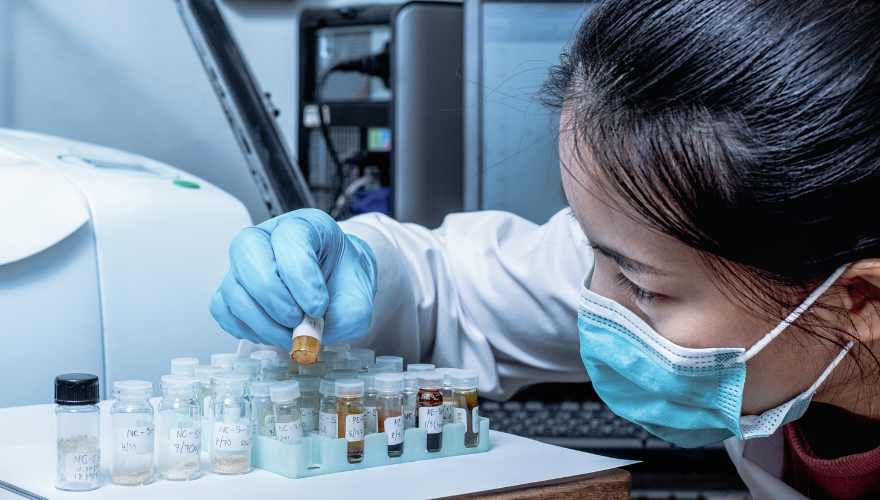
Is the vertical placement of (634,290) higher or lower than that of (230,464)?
higher

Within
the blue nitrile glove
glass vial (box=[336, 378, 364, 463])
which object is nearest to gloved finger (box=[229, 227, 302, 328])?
the blue nitrile glove

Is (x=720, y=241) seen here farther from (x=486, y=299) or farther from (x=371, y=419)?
(x=486, y=299)

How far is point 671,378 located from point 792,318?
0.41 ft

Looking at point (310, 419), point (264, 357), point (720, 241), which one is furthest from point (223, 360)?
point (720, 241)

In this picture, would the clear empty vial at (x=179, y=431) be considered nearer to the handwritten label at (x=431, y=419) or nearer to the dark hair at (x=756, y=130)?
the handwritten label at (x=431, y=419)

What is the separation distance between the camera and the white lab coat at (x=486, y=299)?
3.47ft

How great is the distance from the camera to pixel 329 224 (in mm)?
867

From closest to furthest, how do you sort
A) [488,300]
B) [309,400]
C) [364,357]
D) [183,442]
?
[183,442] → [309,400] → [364,357] → [488,300]

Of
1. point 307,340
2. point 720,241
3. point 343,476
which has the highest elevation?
point 720,241

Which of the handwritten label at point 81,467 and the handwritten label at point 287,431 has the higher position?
the handwritten label at point 287,431

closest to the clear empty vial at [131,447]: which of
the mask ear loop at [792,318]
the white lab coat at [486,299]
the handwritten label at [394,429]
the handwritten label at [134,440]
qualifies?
the handwritten label at [134,440]

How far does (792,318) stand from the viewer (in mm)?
616

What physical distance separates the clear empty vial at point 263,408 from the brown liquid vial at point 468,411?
188 mm

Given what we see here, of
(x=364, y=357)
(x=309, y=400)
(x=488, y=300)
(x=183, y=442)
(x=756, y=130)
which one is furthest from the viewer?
(x=488, y=300)
